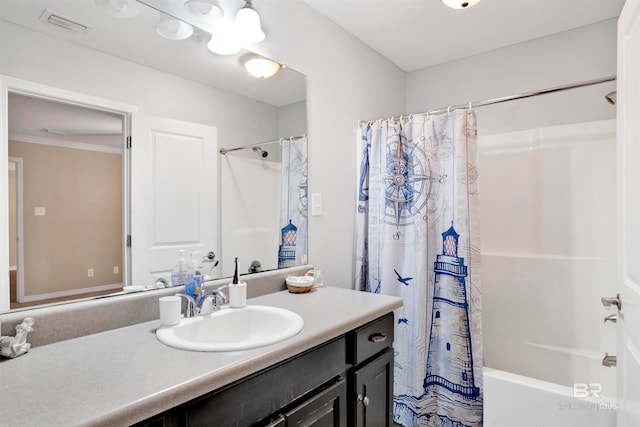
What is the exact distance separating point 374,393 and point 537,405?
0.94 metres

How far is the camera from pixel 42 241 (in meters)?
1.03

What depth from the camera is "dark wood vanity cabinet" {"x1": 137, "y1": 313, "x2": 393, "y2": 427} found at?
827 millimetres

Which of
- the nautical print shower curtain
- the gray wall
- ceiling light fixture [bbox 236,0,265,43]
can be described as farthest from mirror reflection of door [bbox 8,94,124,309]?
the gray wall

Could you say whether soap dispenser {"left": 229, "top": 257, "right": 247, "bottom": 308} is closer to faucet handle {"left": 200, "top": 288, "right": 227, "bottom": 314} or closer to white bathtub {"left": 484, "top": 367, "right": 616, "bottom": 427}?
faucet handle {"left": 200, "top": 288, "right": 227, "bottom": 314}

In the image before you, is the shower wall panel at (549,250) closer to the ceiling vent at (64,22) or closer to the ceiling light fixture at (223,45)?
the ceiling light fixture at (223,45)

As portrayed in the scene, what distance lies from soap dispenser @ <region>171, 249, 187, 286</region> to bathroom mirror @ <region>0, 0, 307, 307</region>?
141mm

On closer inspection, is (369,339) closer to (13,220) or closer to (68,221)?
(68,221)

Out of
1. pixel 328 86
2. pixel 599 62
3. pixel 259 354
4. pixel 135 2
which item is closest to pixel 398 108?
pixel 328 86

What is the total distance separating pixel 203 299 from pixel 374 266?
1.14 m

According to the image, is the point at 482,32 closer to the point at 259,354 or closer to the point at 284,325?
the point at 284,325

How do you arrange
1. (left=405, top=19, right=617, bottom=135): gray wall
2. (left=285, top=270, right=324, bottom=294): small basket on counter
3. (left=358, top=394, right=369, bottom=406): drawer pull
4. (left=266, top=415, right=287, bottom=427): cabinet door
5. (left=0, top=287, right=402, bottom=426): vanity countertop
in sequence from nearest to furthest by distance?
(left=0, top=287, right=402, bottom=426): vanity countertop, (left=266, top=415, right=287, bottom=427): cabinet door, (left=358, top=394, right=369, bottom=406): drawer pull, (left=285, top=270, right=324, bottom=294): small basket on counter, (left=405, top=19, right=617, bottom=135): gray wall

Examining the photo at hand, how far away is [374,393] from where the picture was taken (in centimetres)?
Answer: 136

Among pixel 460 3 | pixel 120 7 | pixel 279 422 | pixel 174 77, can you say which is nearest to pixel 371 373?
pixel 279 422

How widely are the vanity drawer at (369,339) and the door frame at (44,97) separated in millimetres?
822
